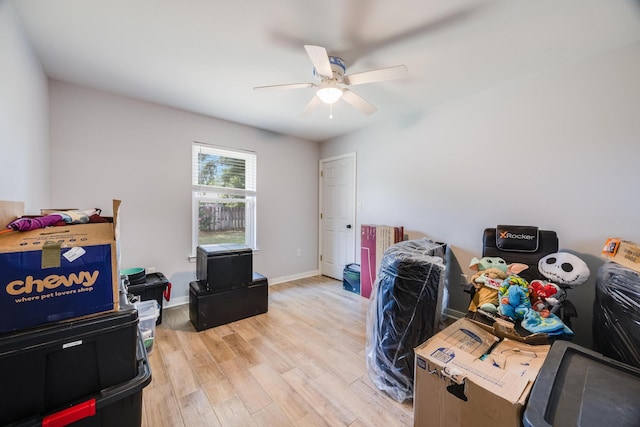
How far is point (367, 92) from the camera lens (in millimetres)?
2574

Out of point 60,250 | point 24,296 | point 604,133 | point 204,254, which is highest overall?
point 604,133

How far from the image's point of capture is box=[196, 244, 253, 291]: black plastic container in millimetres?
2508

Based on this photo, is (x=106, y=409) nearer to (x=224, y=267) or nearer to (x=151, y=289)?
(x=224, y=267)

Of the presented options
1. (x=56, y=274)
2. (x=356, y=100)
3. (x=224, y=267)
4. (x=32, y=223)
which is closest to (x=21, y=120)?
(x=32, y=223)

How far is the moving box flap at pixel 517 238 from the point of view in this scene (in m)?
2.04

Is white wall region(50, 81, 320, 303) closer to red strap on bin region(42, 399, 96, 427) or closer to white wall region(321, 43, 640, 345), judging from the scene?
white wall region(321, 43, 640, 345)

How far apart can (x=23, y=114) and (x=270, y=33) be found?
186cm

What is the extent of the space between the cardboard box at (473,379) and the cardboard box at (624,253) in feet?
2.50

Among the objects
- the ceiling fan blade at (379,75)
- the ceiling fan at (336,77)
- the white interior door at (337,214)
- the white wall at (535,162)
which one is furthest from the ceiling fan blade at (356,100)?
the white interior door at (337,214)

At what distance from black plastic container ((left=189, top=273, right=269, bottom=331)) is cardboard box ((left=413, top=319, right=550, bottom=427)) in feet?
6.43

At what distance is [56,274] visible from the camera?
33.9 inches

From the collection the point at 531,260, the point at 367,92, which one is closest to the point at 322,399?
the point at 531,260

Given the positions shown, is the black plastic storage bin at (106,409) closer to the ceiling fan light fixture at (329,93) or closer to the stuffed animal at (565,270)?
the ceiling fan light fixture at (329,93)

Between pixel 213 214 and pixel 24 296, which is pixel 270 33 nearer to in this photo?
pixel 24 296
